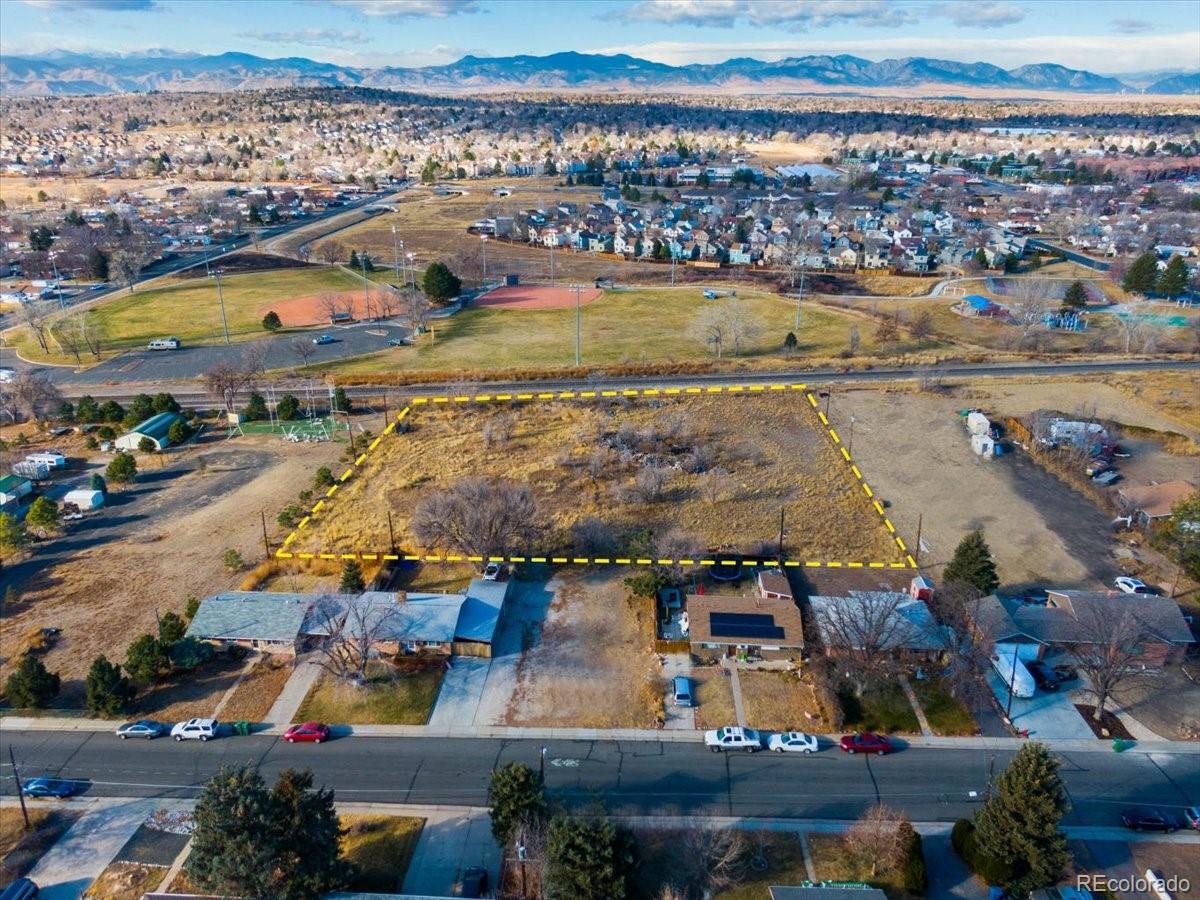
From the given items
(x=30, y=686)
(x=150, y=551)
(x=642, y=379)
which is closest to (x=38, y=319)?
(x=150, y=551)

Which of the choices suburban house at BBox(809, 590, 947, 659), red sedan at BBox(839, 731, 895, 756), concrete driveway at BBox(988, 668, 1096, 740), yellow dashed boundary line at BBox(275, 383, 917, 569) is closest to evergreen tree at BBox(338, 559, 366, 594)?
yellow dashed boundary line at BBox(275, 383, 917, 569)

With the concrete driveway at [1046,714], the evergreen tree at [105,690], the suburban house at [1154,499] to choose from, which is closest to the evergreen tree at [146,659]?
the evergreen tree at [105,690]

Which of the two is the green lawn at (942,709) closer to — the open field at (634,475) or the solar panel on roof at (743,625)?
the solar panel on roof at (743,625)

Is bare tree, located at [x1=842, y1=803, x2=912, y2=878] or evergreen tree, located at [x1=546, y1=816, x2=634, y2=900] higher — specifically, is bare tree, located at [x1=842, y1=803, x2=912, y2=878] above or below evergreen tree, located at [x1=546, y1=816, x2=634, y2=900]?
below

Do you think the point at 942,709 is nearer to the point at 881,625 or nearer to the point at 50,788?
the point at 881,625

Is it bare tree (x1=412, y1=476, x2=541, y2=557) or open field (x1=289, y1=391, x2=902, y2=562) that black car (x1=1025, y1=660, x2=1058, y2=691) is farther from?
bare tree (x1=412, y1=476, x2=541, y2=557)

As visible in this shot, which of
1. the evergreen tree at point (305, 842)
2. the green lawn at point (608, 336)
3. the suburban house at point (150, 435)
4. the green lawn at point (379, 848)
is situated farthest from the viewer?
the green lawn at point (608, 336)
